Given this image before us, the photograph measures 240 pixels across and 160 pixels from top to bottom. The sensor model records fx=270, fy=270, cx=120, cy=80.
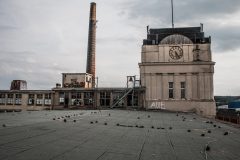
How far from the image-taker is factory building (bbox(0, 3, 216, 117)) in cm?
4753

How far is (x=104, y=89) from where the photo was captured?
50844mm

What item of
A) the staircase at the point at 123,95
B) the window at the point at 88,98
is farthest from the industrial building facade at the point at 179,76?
the window at the point at 88,98

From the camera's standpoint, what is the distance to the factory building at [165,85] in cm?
4753

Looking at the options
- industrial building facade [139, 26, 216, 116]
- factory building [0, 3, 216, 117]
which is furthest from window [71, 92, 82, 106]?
industrial building facade [139, 26, 216, 116]

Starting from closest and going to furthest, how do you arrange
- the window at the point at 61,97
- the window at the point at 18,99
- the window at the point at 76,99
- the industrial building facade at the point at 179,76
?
the industrial building facade at the point at 179,76
the window at the point at 76,99
the window at the point at 61,97
the window at the point at 18,99

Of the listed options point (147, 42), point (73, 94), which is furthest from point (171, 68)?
point (73, 94)

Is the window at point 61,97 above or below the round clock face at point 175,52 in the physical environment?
below

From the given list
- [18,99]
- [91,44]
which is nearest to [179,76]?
[91,44]

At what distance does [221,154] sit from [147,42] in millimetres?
44008

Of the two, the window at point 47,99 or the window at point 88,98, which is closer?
the window at point 88,98

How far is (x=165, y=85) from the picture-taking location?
48562mm

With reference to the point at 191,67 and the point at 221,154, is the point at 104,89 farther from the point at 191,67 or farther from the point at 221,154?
the point at 221,154

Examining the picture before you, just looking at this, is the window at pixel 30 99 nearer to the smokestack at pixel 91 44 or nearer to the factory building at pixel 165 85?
the factory building at pixel 165 85

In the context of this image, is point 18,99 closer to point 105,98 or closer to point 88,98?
point 88,98
